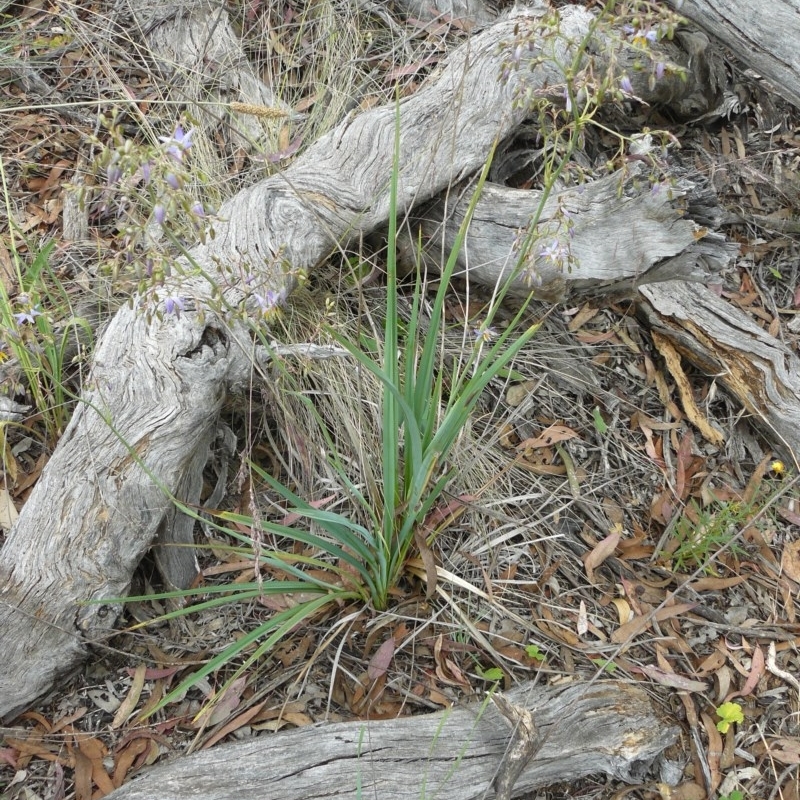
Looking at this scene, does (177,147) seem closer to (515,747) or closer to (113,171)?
(113,171)

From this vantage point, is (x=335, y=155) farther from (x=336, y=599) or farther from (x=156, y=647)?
(x=156, y=647)

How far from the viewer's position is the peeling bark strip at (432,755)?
5.94ft

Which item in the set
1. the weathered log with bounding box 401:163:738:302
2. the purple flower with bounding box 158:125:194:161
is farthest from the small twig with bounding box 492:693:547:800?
the purple flower with bounding box 158:125:194:161

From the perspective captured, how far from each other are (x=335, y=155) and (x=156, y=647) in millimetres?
1777

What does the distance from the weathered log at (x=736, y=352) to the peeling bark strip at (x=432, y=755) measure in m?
1.21

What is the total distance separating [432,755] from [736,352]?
1.81m

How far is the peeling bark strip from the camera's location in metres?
1.81

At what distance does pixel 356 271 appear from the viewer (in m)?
2.81

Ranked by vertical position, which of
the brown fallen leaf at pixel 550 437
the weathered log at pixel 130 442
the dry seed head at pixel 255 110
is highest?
the dry seed head at pixel 255 110

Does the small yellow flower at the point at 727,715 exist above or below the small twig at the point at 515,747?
below

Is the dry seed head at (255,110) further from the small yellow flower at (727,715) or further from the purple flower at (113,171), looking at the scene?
the small yellow flower at (727,715)

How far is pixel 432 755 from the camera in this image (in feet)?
6.22

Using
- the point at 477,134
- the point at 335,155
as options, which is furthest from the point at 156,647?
the point at 477,134

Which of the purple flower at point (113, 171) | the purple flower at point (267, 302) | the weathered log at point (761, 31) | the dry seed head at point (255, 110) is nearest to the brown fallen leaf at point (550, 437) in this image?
the purple flower at point (267, 302)
